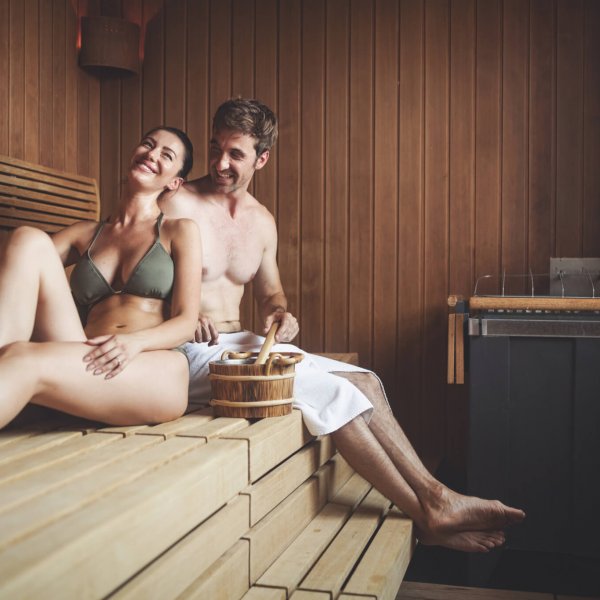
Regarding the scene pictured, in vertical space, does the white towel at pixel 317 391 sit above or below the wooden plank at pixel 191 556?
above

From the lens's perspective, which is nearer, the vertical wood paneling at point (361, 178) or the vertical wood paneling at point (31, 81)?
the vertical wood paneling at point (31, 81)

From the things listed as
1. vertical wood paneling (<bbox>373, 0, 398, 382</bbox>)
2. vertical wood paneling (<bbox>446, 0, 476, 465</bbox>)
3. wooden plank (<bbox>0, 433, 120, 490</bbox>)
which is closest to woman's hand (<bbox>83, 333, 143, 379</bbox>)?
wooden plank (<bbox>0, 433, 120, 490</bbox>)

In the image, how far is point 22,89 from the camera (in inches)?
141

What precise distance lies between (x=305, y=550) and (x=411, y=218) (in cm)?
217

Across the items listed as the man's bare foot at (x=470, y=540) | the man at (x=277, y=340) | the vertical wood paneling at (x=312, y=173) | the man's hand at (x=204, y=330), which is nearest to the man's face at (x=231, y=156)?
the man at (x=277, y=340)

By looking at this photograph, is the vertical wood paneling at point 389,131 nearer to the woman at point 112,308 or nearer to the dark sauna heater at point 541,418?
the dark sauna heater at point 541,418

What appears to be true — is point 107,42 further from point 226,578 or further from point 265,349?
point 226,578

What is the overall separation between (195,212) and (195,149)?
1325mm

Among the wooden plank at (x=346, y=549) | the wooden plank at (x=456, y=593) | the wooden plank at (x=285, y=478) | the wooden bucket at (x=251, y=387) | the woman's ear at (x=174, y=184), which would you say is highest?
the woman's ear at (x=174, y=184)

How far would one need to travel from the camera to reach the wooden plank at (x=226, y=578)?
1.50m

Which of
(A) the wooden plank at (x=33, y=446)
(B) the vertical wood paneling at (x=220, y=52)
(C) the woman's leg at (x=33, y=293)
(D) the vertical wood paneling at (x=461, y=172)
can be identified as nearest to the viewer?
(A) the wooden plank at (x=33, y=446)

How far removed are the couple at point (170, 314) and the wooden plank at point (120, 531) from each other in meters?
0.29

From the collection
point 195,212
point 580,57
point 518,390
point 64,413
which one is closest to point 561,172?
point 580,57

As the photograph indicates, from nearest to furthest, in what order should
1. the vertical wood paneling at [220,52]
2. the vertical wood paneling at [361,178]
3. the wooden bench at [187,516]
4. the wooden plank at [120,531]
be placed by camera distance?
the wooden plank at [120,531], the wooden bench at [187,516], the vertical wood paneling at [361,178], the vertical wood paneling at [220,52]
